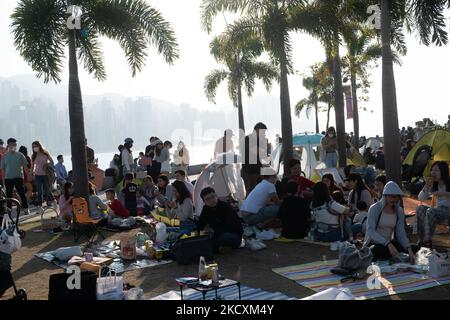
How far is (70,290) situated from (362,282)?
372cm

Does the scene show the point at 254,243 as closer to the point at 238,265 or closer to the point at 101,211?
the point at 238,265

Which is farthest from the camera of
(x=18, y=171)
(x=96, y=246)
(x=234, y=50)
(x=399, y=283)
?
(x=234, y=50)

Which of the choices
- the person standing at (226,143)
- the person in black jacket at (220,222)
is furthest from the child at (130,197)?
the person in black jacket at (220,222)

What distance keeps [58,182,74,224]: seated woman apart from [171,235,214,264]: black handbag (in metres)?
4.55

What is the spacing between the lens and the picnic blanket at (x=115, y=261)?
8.30 metres

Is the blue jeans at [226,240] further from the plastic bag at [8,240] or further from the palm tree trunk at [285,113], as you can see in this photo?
the palm tree trunk at [285,113]

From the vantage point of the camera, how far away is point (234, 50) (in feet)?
60.9

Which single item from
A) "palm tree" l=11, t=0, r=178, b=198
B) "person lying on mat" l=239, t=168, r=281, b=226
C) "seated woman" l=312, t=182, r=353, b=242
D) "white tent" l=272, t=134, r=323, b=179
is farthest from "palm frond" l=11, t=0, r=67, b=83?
"white tent" l=272, t=134, r=323, b=179

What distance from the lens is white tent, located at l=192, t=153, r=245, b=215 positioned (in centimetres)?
1190

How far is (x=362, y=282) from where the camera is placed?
22.3ft

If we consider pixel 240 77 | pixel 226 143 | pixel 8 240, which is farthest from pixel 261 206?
pixel 240 77

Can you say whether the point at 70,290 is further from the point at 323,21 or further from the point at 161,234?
the point at 323,21
